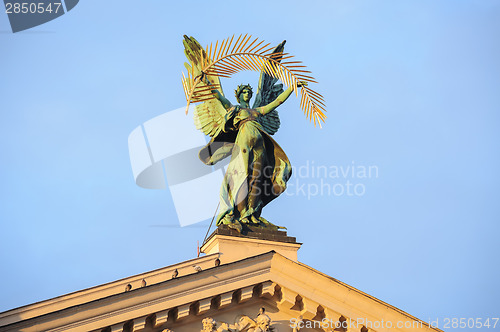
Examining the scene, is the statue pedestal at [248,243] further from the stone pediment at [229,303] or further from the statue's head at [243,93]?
the statue's head at [243,93]

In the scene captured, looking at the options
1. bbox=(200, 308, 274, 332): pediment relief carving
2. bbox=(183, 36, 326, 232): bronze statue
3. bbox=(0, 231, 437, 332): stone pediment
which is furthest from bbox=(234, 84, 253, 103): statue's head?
bbox=(200, 308, 274, 332): pediment relief carving

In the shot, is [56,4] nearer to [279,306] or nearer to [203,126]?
[203,126]

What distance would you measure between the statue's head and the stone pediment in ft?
18.8

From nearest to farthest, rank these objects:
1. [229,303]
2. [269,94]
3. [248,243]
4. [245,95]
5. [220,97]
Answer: [229,303] → [248,243] → [220,97] → [245,95] → [269,94]

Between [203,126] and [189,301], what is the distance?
7.06 meters

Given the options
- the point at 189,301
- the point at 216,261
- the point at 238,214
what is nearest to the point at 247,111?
the point at 238,214

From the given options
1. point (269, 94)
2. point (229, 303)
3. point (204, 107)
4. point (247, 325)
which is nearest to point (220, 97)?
point (204, 107)

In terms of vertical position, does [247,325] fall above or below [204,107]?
below

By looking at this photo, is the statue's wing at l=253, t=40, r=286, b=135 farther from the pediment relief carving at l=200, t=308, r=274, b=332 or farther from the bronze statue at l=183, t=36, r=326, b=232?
the pediment relief carving at l=200, t=308, r=274, b=332

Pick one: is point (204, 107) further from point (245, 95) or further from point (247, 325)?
point (247, 325)

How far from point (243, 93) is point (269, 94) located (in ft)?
3.07

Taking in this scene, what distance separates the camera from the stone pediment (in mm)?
20750

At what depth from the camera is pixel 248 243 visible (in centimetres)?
2441

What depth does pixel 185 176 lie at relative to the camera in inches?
1081
